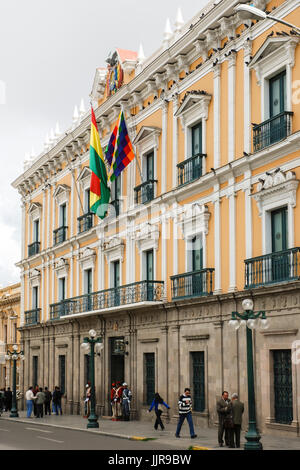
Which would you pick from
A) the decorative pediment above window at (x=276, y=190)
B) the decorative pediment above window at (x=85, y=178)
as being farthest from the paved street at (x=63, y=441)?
the decorative pediment above window at (x=85, y=178)

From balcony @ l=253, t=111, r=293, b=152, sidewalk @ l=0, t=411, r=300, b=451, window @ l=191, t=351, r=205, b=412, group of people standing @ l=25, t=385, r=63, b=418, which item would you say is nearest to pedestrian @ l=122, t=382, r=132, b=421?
sidewalk @ l=0, t=411, r=300, b=451

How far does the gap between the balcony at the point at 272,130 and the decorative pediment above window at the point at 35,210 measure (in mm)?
21999

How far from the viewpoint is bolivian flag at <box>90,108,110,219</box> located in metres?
31.6

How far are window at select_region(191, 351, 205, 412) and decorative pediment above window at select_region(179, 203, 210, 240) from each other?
13.8 feet

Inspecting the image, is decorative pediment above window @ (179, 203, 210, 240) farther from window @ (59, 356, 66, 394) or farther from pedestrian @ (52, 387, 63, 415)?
window @ (59, 356, 66, 394)

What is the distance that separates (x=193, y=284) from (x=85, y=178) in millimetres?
12111

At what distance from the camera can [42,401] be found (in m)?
34.9

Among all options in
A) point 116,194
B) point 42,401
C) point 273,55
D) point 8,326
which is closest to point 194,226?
point 273,55

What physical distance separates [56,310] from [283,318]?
2002cm

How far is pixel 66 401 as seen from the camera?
37812 millimetres

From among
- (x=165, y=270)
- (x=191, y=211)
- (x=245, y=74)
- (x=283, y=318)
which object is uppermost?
(x=245, y=74)

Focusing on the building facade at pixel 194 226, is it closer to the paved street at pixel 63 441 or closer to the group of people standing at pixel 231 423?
the group of people standing at pixel 231 423

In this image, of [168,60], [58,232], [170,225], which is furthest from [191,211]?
[58,232]
